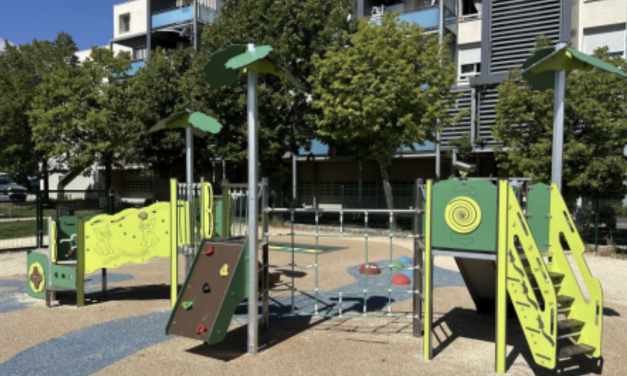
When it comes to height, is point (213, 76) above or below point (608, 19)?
below

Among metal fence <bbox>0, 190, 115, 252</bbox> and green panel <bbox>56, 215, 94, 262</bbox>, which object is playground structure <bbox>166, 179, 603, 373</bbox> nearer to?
green panel <bbox>56, 215, 94, 262</bbox>

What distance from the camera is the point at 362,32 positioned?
19.0 meters

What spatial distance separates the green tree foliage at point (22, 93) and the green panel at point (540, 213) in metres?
26.9

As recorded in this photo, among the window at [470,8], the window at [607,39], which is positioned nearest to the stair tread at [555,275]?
the window at [607,39]

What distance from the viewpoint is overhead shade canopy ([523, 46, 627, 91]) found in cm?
636

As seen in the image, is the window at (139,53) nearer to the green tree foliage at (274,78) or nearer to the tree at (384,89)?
the green tree foliage at (274,78)

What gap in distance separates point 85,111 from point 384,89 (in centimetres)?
1594

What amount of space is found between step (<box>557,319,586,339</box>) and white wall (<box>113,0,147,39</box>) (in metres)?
34.4

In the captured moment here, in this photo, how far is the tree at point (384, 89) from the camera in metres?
18.0

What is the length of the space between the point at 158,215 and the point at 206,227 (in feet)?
3.90

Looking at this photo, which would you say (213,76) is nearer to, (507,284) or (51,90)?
(507,284)

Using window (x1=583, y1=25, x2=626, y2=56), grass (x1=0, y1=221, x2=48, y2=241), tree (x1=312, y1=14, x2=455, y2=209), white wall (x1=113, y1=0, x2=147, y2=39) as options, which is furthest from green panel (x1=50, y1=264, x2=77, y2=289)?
white wall (x1=113, y1=0, x2=147, y2=39)

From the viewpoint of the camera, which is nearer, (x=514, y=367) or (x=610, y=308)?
(x=514, y=367)

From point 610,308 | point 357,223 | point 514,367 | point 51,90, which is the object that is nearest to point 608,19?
point 357,223
